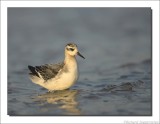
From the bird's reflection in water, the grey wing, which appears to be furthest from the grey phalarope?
the bird's reflection in water

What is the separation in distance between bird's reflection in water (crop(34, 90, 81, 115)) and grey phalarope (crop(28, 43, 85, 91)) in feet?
0.69

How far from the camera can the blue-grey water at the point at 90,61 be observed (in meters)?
12.6

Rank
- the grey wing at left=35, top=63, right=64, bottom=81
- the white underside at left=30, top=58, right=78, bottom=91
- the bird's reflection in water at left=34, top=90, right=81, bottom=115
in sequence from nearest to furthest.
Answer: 1. the bird's reflection in water at left=34, top=90, right=81, bottom=115
2. the white underside at left=30, top=58, right=78, bottom=91
3. the grey wing at left=35, top=63, right=64, bottom=81

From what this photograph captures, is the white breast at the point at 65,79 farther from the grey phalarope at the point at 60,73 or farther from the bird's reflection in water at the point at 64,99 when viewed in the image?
the bird's reflection in water at the point at 64,99

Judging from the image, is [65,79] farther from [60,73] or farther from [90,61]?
[90,61]

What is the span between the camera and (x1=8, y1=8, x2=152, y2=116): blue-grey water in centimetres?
1257

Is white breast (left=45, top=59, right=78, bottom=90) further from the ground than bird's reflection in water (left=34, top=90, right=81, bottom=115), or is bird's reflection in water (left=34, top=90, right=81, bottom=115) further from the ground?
white breast (left=45, top=59, right=78, bottom=90)

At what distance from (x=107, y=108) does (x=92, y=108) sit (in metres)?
0.38

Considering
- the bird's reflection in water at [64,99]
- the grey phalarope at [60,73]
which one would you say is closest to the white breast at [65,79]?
the grey phalarope at [60,73]

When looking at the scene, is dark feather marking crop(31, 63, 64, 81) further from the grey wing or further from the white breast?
the white breast

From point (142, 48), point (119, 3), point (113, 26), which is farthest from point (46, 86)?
point (113, 26)

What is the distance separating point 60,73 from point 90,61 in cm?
385

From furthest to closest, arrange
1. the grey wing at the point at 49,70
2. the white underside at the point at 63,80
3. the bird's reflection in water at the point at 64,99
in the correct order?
1. the grey wing at the point at 49,70
2. the white underside at the point at 63,80
3. the bird's reflection in water at the point at 64,99

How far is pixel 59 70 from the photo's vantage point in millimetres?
13734
